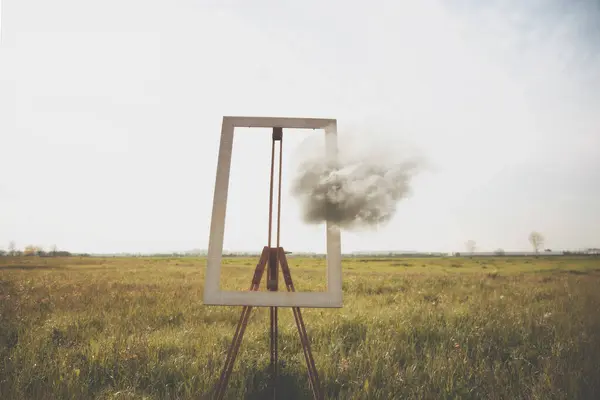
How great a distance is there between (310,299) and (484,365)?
2286mm

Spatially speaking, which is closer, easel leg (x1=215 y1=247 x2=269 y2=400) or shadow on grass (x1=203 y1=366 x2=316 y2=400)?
easel leg (x1=215 y1=247 x2=269 y2=400)

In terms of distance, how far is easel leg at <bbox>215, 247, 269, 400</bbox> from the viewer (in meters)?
2.57

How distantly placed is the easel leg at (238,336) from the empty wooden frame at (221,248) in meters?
0.20

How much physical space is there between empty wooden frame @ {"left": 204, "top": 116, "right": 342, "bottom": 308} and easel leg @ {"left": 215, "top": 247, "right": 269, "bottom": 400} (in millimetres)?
200

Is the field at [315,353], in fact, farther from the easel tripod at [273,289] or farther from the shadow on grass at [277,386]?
the easel tripod at [273,289]

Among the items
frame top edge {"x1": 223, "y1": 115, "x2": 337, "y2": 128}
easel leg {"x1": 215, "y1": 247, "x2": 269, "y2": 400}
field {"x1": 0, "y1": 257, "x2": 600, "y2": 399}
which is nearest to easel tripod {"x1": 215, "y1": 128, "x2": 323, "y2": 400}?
easel leg {"x1": 215, "y1": 247, "x2": 269, "y2": 400}

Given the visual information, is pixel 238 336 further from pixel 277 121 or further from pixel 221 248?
pixel 277 121

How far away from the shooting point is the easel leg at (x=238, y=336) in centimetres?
257

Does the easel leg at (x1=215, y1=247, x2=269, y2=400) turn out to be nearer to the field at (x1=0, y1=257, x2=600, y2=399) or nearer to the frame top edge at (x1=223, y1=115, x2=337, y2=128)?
the field at (x1=0, y1=257, x2=600, y2=399)

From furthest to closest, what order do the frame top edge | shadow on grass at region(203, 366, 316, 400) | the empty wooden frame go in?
1. shadow on grass at region(203, 366, 316, 400)
2. the frame top edge
3. the empty wooden frame

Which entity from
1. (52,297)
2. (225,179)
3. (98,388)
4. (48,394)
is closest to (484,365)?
(225,179)

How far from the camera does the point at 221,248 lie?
259 centimetres

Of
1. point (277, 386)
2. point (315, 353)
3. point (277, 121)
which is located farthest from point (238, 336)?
point (277, 121)

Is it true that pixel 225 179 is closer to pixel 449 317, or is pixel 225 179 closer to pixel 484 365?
pixel 484 365
